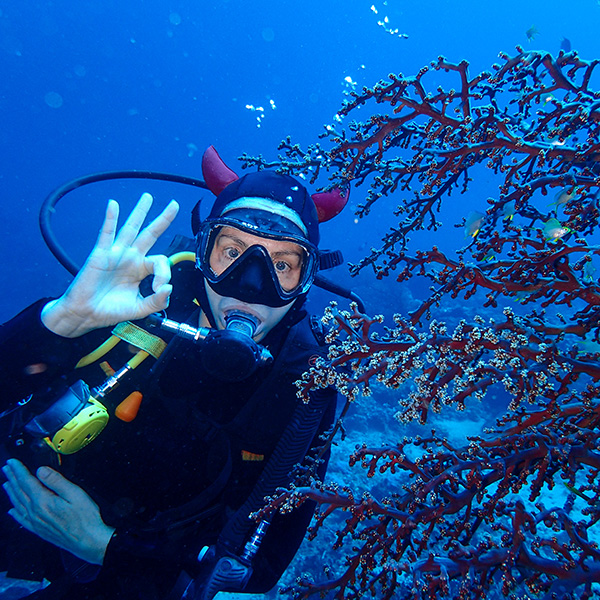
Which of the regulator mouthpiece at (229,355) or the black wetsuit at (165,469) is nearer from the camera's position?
the regulator mouthpiece at (229,355)

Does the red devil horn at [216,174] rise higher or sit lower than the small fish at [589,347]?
higher

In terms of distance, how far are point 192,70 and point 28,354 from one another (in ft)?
319

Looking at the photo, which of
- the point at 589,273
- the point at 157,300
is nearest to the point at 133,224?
the point at 157,300

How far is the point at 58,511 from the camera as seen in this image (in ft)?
7.59

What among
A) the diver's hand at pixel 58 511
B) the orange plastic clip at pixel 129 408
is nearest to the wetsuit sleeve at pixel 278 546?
the diver's hand at pixel 58 511

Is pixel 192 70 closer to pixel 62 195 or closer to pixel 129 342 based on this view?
pixel 62 195

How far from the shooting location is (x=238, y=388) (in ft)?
9.61

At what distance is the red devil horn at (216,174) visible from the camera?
346 centimetres

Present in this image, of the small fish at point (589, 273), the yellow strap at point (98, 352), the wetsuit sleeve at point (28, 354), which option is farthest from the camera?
the yellow strap at point (98, 352)

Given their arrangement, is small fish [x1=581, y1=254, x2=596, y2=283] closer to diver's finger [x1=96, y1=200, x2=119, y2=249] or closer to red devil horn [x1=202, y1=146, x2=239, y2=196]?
diver's finger [x1=96, y1=200, x2=119, y2=249]

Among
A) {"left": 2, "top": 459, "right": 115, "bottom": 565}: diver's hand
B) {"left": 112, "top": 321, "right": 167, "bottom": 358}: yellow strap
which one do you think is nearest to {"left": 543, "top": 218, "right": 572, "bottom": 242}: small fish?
{"left": 112, "top": 321, "right": 167, "bottom": 358}: yellow strap

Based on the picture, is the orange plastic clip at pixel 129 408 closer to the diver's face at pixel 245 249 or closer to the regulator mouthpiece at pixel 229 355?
the regulator mouthpiece at pixel 229 355

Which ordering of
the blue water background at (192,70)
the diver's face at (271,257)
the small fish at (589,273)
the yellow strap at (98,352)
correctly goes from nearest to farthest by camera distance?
the small fish at (589,273) < the yellow strap at (98,352) < the diver's face at (271,257) < the blue water background at (192,70)

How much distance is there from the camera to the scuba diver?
210 centimetres
